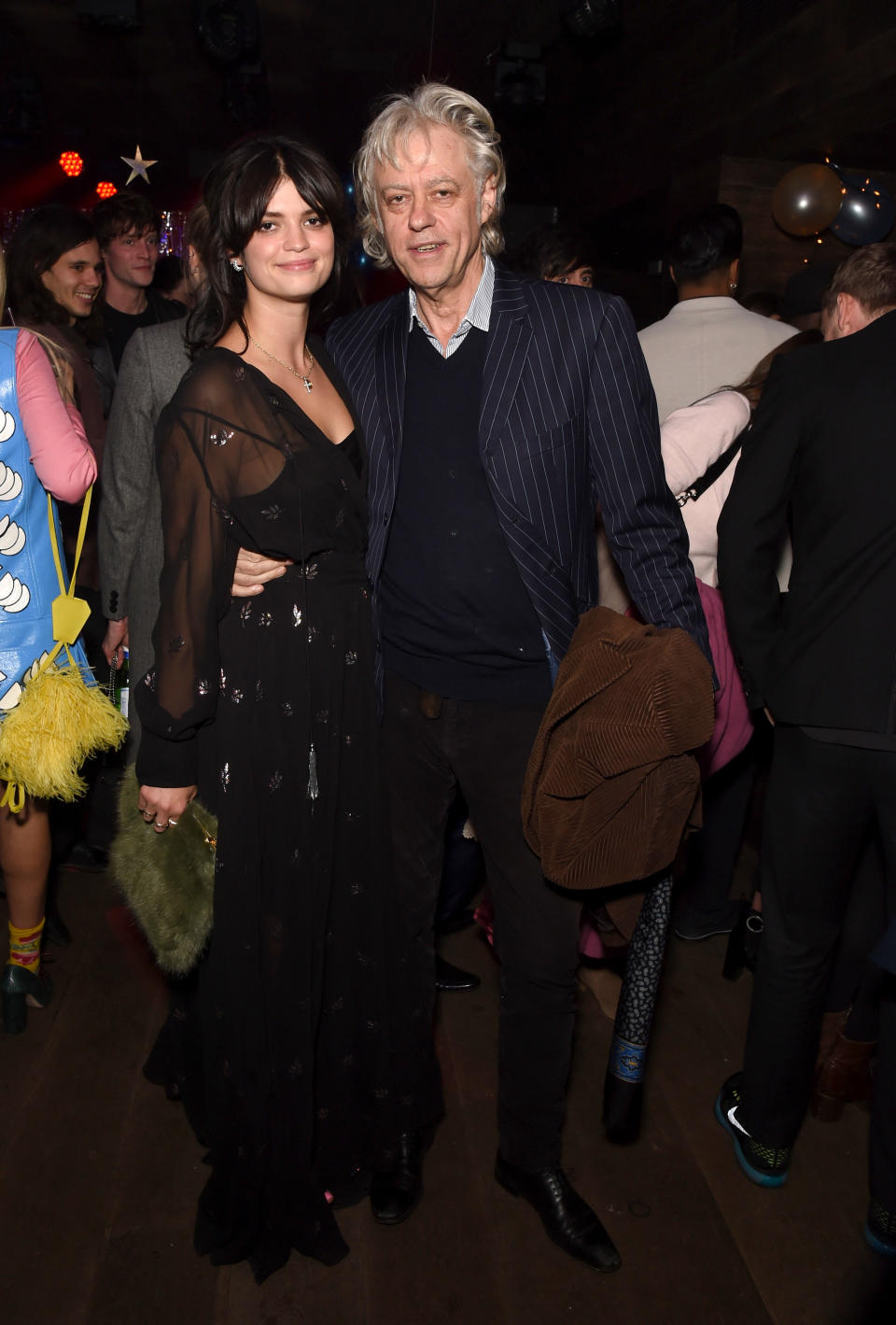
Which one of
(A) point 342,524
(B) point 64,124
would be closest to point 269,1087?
(A) point 342,524

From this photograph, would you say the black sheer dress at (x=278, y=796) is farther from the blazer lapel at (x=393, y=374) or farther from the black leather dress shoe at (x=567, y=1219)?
the black leather dress shoe at (x=567, y=1219)

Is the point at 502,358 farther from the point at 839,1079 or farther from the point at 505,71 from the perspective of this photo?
the point at 505,71

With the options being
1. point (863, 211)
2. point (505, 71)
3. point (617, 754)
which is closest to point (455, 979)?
point (617, 754)

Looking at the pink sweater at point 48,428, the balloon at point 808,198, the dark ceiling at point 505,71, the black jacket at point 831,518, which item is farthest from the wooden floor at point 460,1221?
the dark ceiling at point 505,71

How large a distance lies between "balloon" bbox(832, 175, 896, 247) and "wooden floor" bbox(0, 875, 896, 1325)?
155 inches

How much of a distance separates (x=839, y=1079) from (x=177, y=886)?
1589 millimetres

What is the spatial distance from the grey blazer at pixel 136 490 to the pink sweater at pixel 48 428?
19cm

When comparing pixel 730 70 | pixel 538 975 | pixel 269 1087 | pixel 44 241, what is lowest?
pixel 269 1087

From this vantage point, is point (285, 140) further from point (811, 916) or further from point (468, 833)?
point (811, 916)

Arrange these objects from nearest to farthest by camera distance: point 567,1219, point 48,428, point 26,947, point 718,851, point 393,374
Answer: point 393,374 < point 567,1219 < point 48,428 < point 26,947 < point 718,851

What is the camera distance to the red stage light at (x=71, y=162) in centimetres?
1080

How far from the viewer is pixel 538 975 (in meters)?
1.84

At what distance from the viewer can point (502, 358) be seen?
1722 millimetres

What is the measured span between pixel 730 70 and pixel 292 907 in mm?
5935
